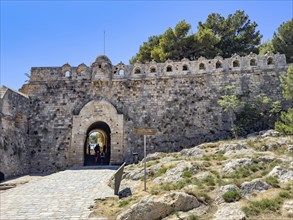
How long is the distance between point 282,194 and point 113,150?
38.5 feet

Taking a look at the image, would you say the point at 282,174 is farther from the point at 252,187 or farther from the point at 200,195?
the point at 200,195

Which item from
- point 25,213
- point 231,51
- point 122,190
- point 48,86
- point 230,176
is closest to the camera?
point 25,213

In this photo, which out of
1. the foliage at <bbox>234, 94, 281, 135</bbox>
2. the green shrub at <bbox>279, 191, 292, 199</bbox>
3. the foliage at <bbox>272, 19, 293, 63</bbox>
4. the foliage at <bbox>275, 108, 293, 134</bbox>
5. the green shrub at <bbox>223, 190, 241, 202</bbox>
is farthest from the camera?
the foliage at <bbox>272, 19, 293, 63</bbox>

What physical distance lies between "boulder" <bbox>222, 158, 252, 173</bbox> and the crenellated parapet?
992cm

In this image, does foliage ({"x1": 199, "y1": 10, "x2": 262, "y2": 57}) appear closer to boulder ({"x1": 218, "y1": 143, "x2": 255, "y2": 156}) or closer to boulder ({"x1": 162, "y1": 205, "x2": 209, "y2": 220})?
boulder ({"x1": 218, "y1": 143, "x2": 255, "y2": 156})

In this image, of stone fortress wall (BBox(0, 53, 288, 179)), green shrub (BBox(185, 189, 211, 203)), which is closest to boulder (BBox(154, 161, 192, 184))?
green shrub (BBox(185, 189, 211, 203))

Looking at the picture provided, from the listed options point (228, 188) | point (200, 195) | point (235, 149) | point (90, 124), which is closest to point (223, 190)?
point (228, 188)

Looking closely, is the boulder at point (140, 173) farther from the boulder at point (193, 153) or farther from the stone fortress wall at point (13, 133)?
the stone fortress wall at point (13, 133)

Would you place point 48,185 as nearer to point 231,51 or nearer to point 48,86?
point 48,86

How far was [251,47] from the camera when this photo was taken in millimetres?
26609

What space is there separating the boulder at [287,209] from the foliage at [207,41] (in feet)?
61.8

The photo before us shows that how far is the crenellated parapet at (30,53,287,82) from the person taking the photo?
18.2m

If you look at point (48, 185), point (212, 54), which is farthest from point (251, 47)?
point (48, 185)

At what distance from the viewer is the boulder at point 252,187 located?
722 centimetres
